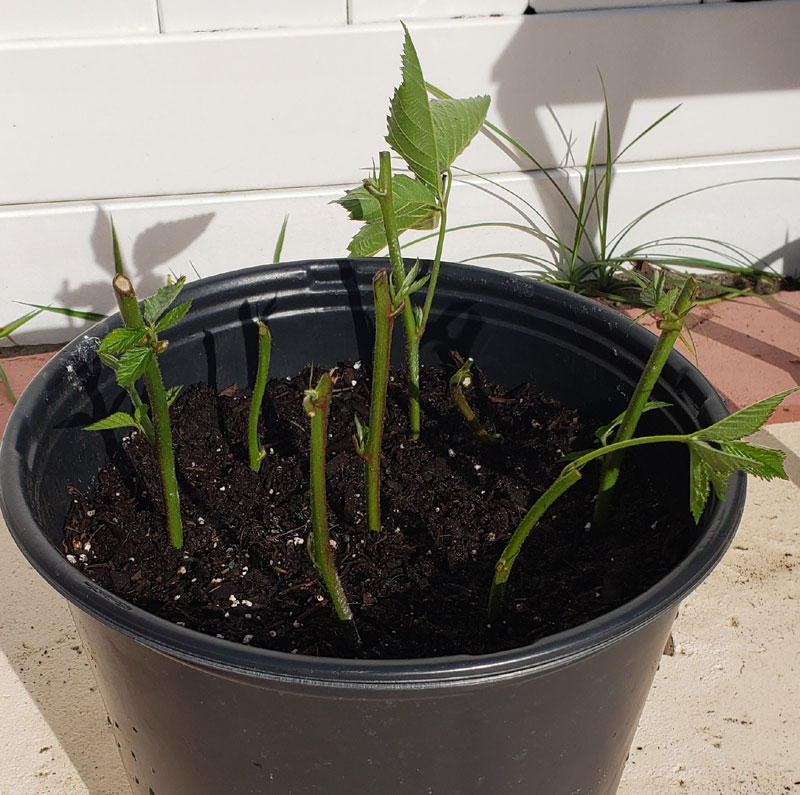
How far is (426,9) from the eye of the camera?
164cm

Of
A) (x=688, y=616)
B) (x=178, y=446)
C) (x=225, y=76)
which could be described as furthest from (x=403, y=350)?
(x=225, y=76)

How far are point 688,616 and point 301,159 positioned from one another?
1052 mm

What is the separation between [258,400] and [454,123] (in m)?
0.36

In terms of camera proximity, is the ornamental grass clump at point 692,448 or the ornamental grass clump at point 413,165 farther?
the ornamental grass clump at point 413,165

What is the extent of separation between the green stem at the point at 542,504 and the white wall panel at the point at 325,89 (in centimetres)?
108

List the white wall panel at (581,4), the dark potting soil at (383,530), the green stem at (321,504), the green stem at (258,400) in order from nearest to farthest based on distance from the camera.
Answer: the green stem at (321,504) → the dark potting soil at (383,530) → the green stem at (258,400) → the white wall panel at (581,4)

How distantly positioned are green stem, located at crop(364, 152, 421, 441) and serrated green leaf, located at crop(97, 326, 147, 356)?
0.24 m

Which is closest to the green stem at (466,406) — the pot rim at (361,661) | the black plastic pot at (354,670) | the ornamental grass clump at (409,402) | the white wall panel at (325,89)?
the ornamental grass clump at (409,402)

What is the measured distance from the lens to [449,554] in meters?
0.96

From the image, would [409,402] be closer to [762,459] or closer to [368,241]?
[368,241]

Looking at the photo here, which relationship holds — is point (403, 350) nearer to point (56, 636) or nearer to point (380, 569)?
point (380, 569)

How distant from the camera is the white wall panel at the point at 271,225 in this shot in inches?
67.8

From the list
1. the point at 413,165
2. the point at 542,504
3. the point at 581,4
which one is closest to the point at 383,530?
the point at 542,504

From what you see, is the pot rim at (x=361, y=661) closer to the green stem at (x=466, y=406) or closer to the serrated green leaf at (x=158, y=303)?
the serrated green leaf at (x=158, y=303)
